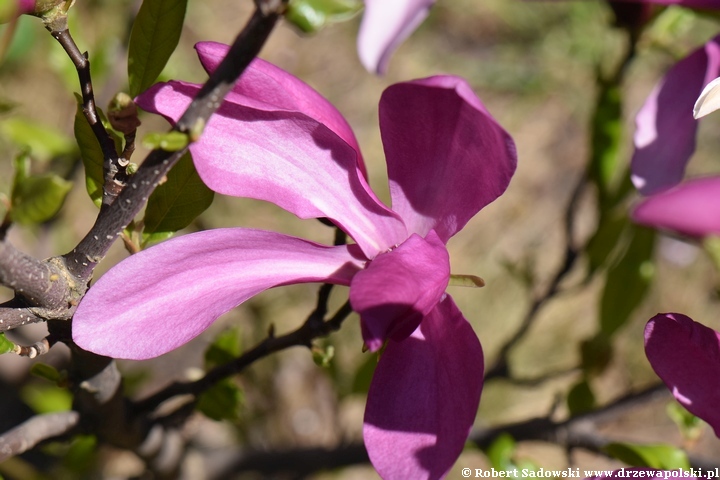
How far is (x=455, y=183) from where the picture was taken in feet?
1.52

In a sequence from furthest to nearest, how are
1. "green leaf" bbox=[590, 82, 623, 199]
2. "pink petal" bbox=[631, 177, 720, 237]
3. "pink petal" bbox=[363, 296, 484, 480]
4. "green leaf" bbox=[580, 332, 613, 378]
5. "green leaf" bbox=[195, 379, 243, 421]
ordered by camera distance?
1. "green leaf" bbox=[580, 332, 613, 378]
2. "green leaf" bbox=[590, 82, 623, 199]
3. "green leaf" bbox=[195, 379, 243, 421]
4. "pink petal" bbox=[363, 296, 484, 480]
5. "pink petal" bbox=[631, 177, 720, 237]

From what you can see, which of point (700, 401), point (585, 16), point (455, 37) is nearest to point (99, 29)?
point (455, 37)

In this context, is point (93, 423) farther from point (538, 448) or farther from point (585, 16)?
point (585, 16)

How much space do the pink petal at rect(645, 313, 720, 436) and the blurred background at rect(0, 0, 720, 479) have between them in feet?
3.65

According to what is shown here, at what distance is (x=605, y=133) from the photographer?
2.73ft

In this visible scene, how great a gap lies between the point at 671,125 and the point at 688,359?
0.19m

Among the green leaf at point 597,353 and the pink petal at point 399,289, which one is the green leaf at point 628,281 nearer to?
the green leaf at point 597,353

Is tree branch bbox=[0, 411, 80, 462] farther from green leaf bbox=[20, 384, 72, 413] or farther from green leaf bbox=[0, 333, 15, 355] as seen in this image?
green leaf bbox=[20, 384, 72, 413]

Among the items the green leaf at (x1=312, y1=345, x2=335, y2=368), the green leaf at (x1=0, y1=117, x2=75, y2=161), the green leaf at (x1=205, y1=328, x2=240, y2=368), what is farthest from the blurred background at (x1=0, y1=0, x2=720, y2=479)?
the green leaf at (x1=312, y1=345, x2=335, y2=368)

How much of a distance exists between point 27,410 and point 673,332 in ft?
4.73

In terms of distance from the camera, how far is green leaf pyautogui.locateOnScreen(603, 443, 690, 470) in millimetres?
617

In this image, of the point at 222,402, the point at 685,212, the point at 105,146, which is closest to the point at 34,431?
the point at 222,402

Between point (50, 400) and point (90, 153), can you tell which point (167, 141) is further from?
point (50, 400)

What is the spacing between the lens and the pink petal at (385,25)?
358mm
